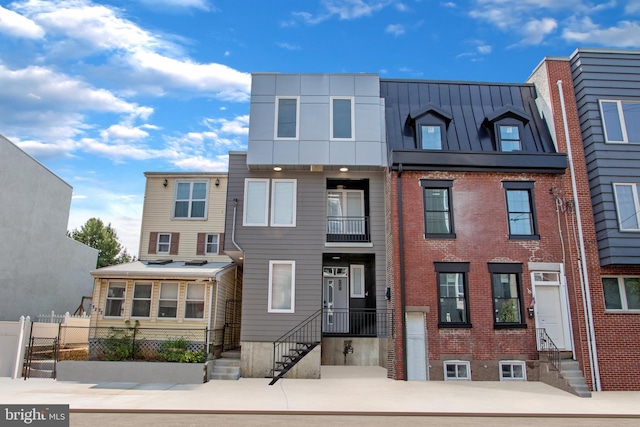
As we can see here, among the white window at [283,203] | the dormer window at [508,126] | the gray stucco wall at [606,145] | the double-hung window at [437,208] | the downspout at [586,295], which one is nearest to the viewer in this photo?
the downspout at [586,295]

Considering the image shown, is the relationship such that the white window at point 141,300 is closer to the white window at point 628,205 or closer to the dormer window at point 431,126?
the dormer window at point 431,126

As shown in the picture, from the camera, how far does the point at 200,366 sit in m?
13.9

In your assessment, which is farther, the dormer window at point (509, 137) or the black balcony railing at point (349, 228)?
the black balcony railing at point (349, 228)

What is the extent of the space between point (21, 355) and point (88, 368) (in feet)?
8.43

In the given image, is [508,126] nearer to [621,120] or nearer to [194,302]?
[621,120]

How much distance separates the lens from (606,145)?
49.7 ft

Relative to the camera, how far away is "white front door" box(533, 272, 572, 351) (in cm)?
1437

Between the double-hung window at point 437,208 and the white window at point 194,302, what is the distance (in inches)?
341

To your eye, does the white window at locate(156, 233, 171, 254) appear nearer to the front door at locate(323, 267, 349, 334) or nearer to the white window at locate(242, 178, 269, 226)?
the white window at locate(242, 178, 269, 226)

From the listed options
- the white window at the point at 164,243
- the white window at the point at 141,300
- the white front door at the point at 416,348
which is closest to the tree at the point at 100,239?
the white window at the point at 164,243

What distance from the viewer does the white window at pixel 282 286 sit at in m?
15.7

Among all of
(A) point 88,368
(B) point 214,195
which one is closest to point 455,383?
(A) point 88,368

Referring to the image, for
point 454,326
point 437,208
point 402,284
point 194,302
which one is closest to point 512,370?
point 454,326

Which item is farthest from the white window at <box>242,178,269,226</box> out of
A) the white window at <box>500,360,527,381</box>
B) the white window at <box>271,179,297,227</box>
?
the white window at <box>500,360,527,381</box>
